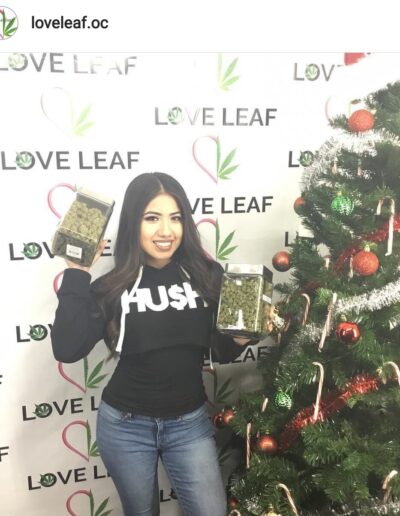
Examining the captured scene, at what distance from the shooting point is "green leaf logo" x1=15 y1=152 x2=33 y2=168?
136 centimetres

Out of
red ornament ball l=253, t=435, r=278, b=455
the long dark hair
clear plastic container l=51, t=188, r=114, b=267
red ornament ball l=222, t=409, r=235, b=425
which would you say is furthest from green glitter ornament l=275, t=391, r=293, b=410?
clear plastic container l=51, t=188, r=114, b=267

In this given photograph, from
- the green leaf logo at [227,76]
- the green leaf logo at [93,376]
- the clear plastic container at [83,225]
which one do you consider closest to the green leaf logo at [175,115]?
the green leaf logo at [227,76]

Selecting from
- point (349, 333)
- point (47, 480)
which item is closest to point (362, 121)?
point (349, 333)

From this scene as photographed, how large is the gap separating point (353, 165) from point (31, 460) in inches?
51.1

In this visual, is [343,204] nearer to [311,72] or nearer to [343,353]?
[343,353]

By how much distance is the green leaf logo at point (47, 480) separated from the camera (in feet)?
5.25

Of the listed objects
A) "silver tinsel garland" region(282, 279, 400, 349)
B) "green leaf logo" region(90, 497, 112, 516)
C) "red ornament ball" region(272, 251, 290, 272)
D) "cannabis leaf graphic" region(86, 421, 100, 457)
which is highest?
"red ornament ball" region(272, 251, 290, 272)

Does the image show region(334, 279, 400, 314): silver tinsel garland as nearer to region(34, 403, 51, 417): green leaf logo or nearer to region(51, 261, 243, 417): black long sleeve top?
region(51, 261, 243, 417): black long sleeve top

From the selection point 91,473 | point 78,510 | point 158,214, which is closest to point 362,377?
point 158,214

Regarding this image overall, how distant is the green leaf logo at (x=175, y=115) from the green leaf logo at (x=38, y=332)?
28.2 inches

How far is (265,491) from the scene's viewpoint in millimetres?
1071

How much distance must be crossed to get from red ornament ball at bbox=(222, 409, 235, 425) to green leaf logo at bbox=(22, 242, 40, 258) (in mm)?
689

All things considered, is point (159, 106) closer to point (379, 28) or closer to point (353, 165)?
point (353, 165)

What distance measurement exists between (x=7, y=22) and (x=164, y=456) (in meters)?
1.20
